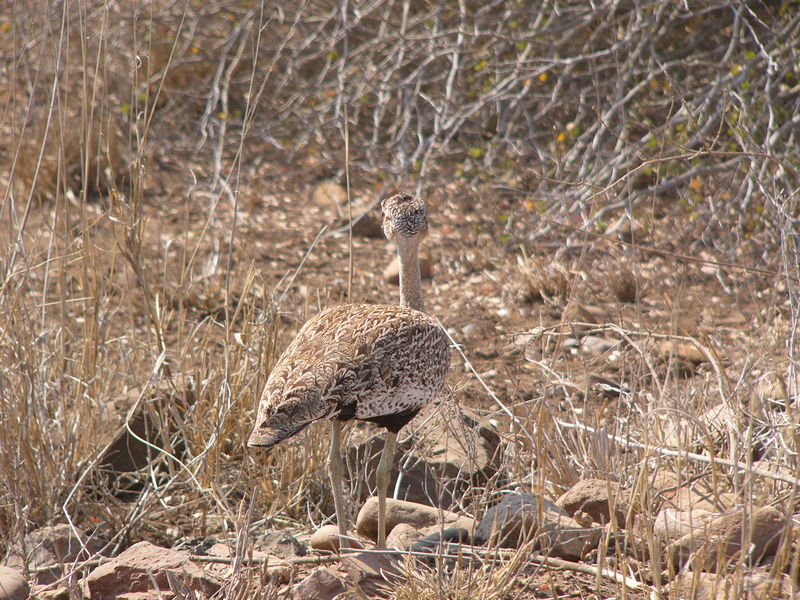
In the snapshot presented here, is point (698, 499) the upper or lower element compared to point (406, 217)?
lower

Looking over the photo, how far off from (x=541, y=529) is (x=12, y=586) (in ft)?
5.15

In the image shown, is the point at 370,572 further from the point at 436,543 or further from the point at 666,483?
the point at 666,483

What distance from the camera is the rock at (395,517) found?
337 cm

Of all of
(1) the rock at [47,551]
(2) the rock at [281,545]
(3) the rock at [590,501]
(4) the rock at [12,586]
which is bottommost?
(2) the rock at [281,545]

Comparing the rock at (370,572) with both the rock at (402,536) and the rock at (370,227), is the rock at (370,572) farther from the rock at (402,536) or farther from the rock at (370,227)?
the rock at (370,227)

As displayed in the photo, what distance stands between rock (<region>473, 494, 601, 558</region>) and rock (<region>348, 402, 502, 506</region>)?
0.51m

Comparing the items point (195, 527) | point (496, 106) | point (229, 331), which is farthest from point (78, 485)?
point (496, 106)

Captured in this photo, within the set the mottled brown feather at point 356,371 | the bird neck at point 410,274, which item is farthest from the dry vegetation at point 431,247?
the bird neck at point 410,274

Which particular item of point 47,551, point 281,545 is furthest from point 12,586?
point 281,545

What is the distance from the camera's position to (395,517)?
3400 mm

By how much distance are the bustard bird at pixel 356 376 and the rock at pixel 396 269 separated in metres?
2.43

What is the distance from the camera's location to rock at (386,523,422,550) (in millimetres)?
3155

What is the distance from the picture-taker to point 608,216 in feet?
20.0

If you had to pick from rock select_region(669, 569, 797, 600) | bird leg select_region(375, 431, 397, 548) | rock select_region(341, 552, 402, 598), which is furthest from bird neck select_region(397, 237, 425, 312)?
rock select_region(669, 569, 797, 600)
